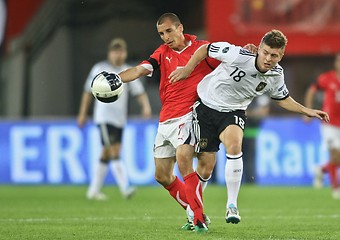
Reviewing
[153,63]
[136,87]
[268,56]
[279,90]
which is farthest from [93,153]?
[268,56]

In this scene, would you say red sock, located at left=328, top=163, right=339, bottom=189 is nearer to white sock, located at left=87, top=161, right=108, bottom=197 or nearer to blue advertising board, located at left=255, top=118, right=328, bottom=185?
blue advertising board, located at left=255, top=118, right=328, bottom=185

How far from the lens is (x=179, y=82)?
9508mm

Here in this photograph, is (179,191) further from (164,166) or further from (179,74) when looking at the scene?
(179,74)

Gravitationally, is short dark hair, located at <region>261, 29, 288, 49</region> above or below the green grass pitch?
above

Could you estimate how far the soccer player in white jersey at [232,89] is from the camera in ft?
29.0

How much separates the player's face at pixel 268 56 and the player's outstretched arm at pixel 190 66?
53 centimetres

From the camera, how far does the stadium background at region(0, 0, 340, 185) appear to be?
17.7 m

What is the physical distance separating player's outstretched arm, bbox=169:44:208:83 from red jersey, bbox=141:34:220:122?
0.42 meters

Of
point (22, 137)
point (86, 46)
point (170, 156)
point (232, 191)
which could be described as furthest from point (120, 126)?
point (86, 46)

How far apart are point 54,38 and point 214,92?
1435 centimetres

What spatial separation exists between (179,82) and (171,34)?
0.48m

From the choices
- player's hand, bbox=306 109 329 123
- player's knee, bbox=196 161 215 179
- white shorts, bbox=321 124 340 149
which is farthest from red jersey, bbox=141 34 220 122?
white shorts, bbox=321 124 340 149

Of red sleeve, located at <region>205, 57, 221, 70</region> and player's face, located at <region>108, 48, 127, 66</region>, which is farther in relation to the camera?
Result: player's face, located at <region>108, 48, 127, 66</region>

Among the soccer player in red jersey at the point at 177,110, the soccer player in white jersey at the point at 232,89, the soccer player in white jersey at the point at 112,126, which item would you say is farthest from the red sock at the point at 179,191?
the soccer player in white jersey at the point at 112,126
